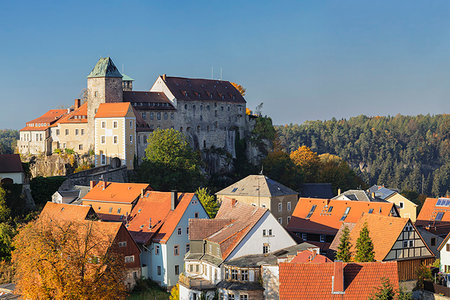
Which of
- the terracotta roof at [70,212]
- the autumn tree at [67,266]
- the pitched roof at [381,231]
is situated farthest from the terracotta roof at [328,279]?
the terracotta roof at [70,212]

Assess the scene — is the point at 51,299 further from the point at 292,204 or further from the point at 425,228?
the point at 292,204

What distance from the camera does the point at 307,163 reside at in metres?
101

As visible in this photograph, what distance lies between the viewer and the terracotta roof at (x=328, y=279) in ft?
112

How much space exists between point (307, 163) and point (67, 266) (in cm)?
6639

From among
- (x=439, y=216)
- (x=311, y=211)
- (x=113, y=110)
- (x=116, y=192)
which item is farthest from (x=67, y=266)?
(x=113, y=110)

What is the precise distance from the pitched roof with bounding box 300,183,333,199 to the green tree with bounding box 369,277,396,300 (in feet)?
172

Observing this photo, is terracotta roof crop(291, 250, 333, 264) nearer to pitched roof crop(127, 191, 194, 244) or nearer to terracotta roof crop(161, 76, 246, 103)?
pitched roof crop(127, 191, 194, 244)

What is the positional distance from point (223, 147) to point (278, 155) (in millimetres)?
7716

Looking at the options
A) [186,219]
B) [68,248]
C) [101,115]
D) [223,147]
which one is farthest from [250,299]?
[223,147]

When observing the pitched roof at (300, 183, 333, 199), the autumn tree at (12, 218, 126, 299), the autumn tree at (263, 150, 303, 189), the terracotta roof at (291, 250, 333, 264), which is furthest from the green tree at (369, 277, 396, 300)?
the autumn tree at (263, 150, 303, 189)

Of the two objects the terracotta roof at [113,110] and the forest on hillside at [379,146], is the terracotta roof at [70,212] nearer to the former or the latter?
the terracotta roof at [113,110]

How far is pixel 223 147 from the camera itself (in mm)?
95562

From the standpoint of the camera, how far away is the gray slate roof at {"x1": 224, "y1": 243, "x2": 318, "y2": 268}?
39.1 metres

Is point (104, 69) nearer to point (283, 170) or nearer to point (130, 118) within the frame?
point (130, 118)
